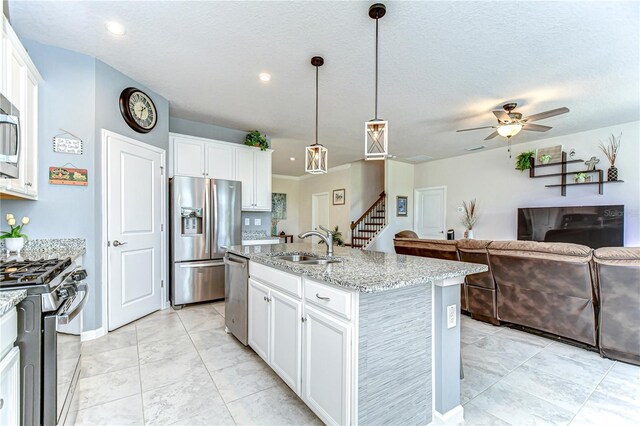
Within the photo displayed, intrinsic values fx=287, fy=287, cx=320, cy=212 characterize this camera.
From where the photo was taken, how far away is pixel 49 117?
2574 millimetres

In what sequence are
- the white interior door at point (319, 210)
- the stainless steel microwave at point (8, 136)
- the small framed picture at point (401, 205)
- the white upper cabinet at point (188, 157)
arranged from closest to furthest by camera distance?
the stainless steel microwave at point (8, 136) → the white upper cabinet at point (188, 157) → the small framed picture at point (401, 205) → the white interior door at point (319, 210)

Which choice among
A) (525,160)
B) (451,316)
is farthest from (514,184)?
(451,316)

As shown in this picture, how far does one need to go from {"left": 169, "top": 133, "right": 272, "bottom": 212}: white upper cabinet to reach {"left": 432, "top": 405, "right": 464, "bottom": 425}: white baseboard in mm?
3798

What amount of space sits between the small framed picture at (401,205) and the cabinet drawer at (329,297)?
19.3ft

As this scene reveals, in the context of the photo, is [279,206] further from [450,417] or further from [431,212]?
[450,417]

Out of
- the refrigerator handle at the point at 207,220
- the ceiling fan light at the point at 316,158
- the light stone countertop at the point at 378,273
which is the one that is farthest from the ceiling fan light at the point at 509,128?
the refrigerator handle at the point at 207,220

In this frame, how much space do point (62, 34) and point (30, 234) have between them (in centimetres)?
172

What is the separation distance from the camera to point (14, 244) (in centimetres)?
222

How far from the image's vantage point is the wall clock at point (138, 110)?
3021 mm

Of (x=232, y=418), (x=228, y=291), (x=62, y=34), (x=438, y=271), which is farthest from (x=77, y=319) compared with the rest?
(x=62, y=34)

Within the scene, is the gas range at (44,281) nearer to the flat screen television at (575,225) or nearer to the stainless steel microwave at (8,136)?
the stainless steel microwave at (8,136)

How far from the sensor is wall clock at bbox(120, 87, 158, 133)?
3.02 metres

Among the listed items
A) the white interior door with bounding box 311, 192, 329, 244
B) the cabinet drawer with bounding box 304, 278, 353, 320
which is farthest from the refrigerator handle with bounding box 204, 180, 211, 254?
the white interior door with bounding box 311, 192, 329, 244

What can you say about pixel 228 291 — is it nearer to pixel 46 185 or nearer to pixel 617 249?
pixel 46 185
